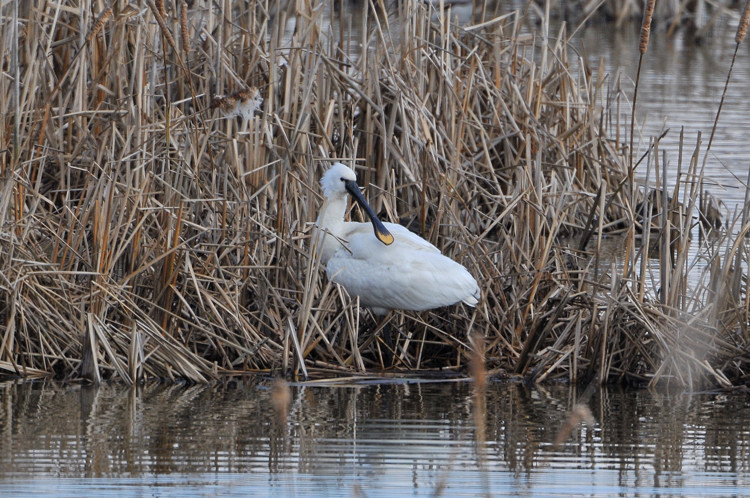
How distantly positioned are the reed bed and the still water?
225mm

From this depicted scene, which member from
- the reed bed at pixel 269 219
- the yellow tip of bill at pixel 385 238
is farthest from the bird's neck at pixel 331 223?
the yellow tip of bill at pixel 385 238

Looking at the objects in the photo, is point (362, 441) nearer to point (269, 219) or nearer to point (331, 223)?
point (331, 223)

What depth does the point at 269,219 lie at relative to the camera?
660 centimetres

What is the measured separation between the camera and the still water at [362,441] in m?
4.27

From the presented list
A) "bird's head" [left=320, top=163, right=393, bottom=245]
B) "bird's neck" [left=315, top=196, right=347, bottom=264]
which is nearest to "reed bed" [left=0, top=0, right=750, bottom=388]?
"bird's neck" [left=315, top=196, right=347, bottom=264]

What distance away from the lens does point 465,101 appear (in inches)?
296

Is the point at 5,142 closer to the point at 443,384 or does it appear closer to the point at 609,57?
the point at 443,384

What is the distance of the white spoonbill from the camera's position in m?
5.96

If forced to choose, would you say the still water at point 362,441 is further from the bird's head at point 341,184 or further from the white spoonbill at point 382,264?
the bird's head at point 341,184

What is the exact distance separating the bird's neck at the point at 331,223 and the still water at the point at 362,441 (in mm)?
844

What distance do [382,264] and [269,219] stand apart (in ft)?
2.49

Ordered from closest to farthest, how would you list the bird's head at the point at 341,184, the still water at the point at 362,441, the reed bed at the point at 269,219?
the still water at the point at 362,441 < the reed bed at the point at 269,219 < the bird's head at the point at 341,184

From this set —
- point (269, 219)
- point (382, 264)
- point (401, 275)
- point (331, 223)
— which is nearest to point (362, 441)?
point (401, 275)

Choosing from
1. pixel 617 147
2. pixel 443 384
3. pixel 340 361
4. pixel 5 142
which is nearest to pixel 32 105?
pixel 5 142
